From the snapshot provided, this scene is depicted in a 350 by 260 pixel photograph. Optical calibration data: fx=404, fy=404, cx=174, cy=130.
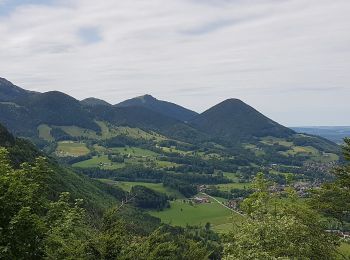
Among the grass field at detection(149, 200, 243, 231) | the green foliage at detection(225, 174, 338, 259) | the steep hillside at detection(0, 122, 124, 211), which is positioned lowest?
the grass field at detection(149, 200, 243, 231)

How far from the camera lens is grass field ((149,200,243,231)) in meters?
161

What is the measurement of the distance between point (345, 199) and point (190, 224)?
429 feet

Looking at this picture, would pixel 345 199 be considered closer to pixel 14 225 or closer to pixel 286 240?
pixel 286 240

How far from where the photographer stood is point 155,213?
17738cm

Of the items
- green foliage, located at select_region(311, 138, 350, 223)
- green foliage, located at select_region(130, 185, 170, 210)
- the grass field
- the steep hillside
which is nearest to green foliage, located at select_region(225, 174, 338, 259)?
green foliage, located at select_region(311, 138, 350, 223)

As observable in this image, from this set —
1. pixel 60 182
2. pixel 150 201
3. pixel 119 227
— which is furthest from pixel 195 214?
pixel 119 227

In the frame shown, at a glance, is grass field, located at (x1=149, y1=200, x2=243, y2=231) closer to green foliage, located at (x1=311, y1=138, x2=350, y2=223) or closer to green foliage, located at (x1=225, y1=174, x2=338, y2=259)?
green foliage, located at (x1=311, y1=138, x2=350, y2=223)

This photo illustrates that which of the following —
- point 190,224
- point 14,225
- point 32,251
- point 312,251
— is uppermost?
point 14,225

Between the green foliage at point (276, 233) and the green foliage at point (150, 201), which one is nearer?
the green foliage at point (276, 233)

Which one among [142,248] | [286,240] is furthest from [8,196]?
[286,240]

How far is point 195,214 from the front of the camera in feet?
572

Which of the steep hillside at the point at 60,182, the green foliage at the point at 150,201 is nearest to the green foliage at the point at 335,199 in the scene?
the steep hillside at the point at 60,182

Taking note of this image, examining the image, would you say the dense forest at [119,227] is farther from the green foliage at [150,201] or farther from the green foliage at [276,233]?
the green foliage at [150,201]

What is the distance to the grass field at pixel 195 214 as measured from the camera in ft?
527
